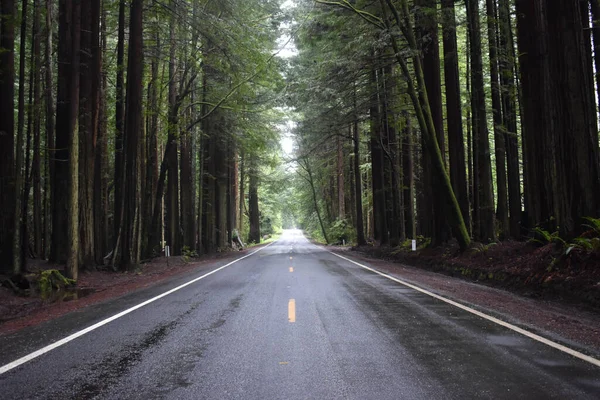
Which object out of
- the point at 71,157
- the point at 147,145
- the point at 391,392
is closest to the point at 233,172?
the point at 147,145

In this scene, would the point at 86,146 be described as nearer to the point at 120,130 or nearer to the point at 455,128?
the point at 120,130

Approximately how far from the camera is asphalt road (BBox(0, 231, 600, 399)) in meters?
3.74

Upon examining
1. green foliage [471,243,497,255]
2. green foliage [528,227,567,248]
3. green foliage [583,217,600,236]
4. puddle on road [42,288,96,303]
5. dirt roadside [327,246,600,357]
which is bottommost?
puddle on road [42,288,96,303]

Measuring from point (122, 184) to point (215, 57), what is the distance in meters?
6.89

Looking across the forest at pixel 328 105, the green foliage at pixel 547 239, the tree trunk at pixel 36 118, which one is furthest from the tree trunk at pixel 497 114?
the tree trunk at pixel 36 118

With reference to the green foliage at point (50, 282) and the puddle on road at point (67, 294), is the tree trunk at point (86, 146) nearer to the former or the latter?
the green foliage at point (50, 282)

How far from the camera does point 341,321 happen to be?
6469 mm

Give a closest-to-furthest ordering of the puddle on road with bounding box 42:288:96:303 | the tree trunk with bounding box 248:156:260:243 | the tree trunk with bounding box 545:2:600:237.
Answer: the tree trunk with bounding box 545:2:600:237
the puddle on road with bounding box 42:288:96:303
the tree trunk with bounding box 248:156:260:243

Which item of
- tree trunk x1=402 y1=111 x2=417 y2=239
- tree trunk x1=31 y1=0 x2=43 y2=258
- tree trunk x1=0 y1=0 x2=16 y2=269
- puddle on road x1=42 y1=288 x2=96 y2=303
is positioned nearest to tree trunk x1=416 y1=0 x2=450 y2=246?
tree trunk x1=402 y1=111 x2=417 y2=239

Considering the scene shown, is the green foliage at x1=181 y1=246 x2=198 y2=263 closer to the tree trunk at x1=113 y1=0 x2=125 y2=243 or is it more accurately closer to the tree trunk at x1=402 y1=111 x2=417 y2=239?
the tree trunk at x1=113 y1=0 x2=125 y2=243

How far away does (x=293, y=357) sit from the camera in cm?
468

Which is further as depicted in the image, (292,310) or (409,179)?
(409,179)

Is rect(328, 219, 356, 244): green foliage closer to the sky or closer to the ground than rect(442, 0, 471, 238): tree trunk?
closer to the ground

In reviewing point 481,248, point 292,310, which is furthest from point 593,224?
point 292,310
